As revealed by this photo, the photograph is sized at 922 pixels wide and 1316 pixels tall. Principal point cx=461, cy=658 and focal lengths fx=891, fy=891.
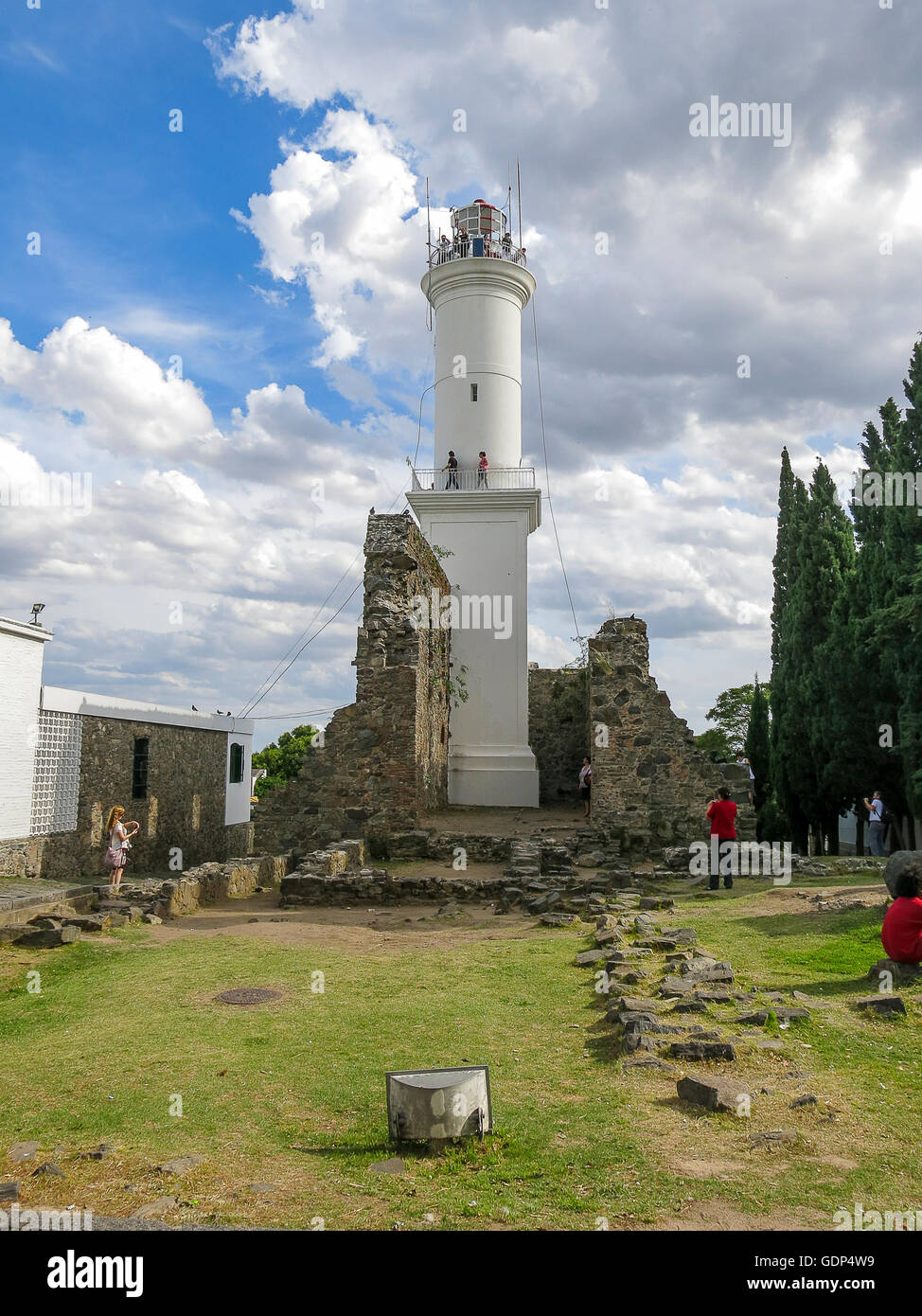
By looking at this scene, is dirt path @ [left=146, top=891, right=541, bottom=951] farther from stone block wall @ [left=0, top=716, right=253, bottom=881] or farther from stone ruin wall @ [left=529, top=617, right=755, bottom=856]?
stone block wall @ [left=0, top=716, right=253, bottom=881]

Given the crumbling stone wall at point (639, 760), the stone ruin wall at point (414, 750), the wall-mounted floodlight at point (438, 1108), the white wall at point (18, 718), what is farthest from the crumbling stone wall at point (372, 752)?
the wall-mounted floodlight at point (438, 1108)

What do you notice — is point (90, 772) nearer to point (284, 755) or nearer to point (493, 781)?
point (493, 781)

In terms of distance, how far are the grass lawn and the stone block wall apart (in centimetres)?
1180

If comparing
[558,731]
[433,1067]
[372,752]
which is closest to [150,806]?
[372,752]

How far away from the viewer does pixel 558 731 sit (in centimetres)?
2544

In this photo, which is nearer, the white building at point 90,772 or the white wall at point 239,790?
the white building at point 90,772

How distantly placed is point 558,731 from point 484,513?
6765 mm

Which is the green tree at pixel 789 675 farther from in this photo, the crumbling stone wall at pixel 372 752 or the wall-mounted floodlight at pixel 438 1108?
the wall-mounted floodlight at pixel 438 1108

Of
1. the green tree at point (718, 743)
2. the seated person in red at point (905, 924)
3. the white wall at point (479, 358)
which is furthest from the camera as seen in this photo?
the green tree at point (718, 743)

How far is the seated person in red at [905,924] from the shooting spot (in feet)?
20.9

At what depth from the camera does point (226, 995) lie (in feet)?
23.2

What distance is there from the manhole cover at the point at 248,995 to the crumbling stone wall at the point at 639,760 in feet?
→ 34.4

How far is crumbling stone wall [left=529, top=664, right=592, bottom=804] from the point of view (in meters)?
25.0

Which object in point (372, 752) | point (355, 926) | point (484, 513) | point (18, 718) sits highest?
point (484, 513)
